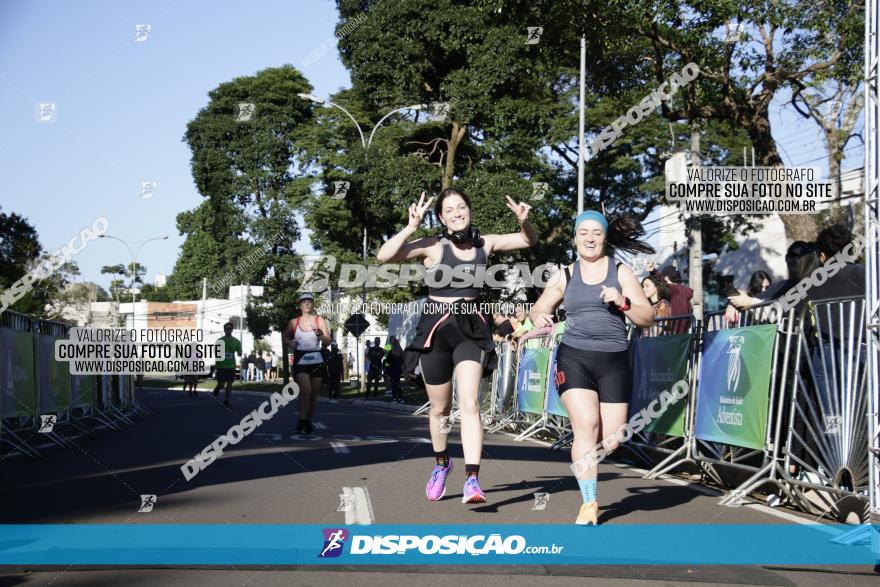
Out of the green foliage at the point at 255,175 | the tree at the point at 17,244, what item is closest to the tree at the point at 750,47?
the green foliage at the point at 255,175

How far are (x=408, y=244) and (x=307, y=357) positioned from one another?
6952mm

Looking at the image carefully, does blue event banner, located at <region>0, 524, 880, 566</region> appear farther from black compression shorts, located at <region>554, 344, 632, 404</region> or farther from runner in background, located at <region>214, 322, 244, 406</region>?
runner in background, located at <region>214, 322, 244, 406</region>

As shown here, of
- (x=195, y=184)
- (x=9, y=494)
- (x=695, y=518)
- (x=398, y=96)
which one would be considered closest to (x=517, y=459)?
(x=695, y=518)

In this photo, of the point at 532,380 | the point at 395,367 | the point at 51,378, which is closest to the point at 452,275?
the point at 532,380

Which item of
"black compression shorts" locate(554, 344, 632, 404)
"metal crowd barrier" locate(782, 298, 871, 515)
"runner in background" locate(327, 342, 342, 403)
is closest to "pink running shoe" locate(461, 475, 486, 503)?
"black compression shorts" locate(554, 344, 632, 404)

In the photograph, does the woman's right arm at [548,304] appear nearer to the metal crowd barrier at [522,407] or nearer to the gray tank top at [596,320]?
the gray tank top at [596,320]

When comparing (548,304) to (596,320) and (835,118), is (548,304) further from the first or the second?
(835,118)

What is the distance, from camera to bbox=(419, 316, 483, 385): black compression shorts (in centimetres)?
653

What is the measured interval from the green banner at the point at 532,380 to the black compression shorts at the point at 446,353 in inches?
271

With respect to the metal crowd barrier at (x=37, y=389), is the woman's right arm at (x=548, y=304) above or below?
above

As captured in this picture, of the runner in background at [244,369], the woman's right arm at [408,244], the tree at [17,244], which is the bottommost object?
the runner in background at [244,369]

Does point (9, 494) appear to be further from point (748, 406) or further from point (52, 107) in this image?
point (52, 107)

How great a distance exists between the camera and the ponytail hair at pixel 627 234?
6598mm

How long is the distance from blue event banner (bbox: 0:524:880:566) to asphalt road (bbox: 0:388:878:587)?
139 millimetres
